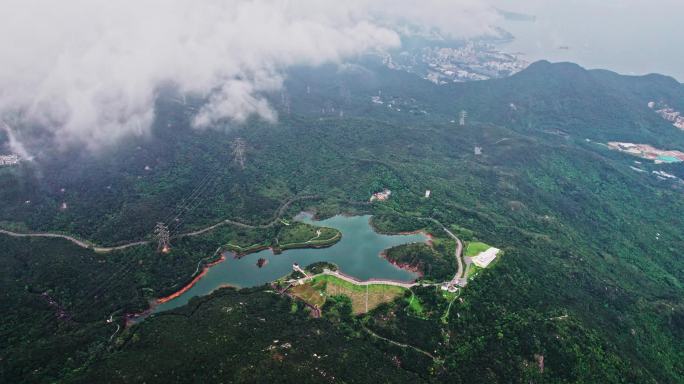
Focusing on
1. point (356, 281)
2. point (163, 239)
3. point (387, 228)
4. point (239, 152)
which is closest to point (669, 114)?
point (387, 228)

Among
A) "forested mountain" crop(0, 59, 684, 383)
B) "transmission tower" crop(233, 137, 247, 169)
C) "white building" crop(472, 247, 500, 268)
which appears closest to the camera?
"forested mountain" crop(0, 59, 684, 383)

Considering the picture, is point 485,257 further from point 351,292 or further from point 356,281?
point 351,292

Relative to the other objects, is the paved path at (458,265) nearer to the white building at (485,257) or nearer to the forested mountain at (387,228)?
the forested mountain at (387,228)

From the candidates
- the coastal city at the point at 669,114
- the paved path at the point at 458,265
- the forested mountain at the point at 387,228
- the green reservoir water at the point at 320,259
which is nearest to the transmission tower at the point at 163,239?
the forested mountain at the point at 387,228

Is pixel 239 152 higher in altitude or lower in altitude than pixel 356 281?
higher

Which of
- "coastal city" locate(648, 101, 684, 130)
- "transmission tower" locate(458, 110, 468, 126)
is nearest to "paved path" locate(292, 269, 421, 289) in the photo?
"transmission tower" locate(458, 110, 468, 126)

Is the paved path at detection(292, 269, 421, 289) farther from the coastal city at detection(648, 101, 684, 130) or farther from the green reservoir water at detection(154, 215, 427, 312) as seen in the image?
the coastal city at detection(648, 101, 684, 130)
